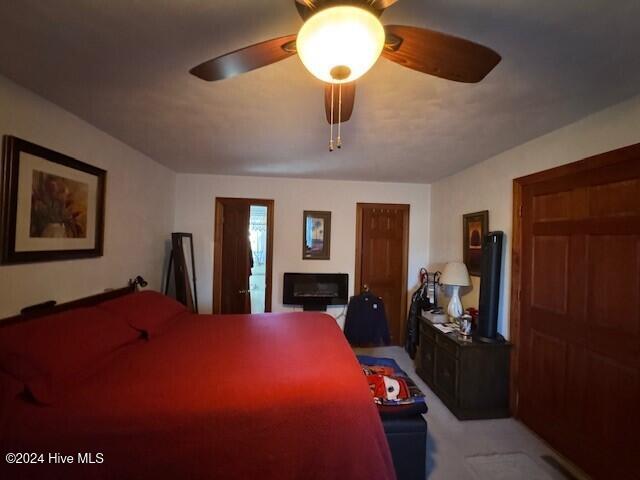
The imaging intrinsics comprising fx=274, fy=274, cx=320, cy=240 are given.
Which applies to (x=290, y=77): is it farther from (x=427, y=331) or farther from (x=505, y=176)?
(x=427, y=331)

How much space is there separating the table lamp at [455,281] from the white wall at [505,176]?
0.16 metres

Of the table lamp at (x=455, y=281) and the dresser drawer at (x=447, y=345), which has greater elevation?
the table lamp at (x=455, y=281)

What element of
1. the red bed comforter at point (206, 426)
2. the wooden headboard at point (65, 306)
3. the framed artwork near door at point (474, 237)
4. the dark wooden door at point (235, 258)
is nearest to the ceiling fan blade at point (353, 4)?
the red bed comforter at point (206, 426)

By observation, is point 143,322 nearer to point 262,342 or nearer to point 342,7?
point 262,342

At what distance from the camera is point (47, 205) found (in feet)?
5.74

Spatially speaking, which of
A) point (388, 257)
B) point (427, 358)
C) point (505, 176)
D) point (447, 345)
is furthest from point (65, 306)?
point (505, 176)

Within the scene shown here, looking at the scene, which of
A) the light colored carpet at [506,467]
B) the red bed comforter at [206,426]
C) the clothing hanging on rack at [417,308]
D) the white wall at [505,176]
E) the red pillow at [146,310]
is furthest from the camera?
the clothing hanging on rack at [417,308]

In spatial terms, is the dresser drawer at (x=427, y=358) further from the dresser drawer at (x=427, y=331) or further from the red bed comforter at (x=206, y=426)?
the red bed comforter at (x=206, y=426)

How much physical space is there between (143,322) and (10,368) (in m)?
0.75

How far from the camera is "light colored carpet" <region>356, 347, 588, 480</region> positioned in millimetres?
1791

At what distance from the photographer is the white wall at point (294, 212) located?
362 cm

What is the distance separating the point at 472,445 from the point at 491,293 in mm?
1164

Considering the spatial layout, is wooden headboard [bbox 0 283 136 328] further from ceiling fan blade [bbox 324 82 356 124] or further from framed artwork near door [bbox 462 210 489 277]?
framed artwork near door [bbox 462 210 489 277]

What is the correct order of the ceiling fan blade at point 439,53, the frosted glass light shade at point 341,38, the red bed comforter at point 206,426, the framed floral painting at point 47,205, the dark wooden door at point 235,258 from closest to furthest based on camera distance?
the frosted glass light shade at point 341,38
the ceiling fan blade at point 439,53
the red bed comforter at point 206,426
the framed floral painting at point 47,205
the dark wooden door at point 235,258
